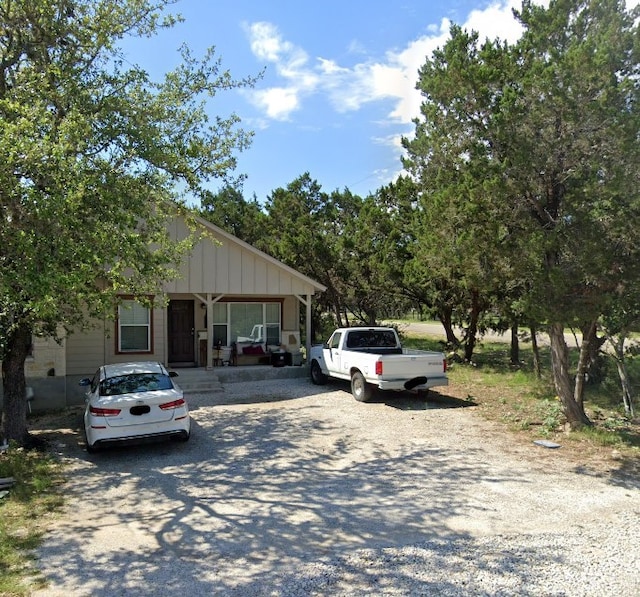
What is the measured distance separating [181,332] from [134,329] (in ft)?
6.03

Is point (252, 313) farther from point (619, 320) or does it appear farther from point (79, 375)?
point (619, 320)

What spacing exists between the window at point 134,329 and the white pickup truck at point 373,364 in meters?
5.26

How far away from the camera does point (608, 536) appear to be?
Answer: 5.49 meters

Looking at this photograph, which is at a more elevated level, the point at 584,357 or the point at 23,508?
the point at 584,357

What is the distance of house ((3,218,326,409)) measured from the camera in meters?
15.7

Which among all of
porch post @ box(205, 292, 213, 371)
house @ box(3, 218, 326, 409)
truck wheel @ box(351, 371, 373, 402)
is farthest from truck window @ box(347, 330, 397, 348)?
porch post @ box(205, 292, 213, 371)

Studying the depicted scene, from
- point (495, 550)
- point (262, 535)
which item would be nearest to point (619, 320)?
point (495, 550)

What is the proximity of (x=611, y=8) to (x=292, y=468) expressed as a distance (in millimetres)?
8891

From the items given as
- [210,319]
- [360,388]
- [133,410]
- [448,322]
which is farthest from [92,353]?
[448,322]

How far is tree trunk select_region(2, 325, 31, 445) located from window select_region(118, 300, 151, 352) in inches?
262

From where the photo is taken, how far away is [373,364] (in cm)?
1212

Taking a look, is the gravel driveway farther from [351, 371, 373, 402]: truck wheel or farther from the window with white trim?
the window with white trim

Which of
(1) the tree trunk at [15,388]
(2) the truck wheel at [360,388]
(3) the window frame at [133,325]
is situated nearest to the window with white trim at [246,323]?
(3) the window frame at [133,325]

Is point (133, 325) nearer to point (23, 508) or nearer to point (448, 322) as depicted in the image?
point (23, 508)
